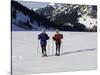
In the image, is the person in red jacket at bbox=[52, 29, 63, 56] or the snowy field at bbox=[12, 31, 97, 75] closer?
the snowy field at bbox=[12, 31, 97, 75]

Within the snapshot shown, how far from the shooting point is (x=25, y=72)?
2.45m

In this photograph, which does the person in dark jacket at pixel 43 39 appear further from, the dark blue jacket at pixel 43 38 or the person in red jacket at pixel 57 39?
the person in red jacket at pixel 57 39

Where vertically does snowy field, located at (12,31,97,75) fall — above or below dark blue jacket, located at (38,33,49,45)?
below

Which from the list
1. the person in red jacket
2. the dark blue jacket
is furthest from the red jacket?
the dark blue jacket

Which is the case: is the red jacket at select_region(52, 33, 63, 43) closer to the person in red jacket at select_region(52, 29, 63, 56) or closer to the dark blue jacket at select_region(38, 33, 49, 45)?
the person in red jacket at select_region(52, 29, 63, 56)

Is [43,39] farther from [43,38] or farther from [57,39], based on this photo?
[57,39]

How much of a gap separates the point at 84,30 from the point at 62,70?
577mm

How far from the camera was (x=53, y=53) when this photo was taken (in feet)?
8.36

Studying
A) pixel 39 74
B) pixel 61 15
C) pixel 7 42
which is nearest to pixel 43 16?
pixel 61 15

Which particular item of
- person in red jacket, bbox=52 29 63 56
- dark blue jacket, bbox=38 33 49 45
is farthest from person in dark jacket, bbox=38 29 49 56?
person in red jacket, bbox=52 29 63 56

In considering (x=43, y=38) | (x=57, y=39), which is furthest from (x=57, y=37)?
(x=43, y=38)

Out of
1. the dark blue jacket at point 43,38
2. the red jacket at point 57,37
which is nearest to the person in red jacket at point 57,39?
the red jacket at point 57,37

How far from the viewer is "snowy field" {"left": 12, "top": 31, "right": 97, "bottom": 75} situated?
242 cm

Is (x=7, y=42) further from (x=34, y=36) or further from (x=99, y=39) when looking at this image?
(x=99, y=39)
